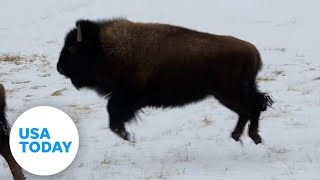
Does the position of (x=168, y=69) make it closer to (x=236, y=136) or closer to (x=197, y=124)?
(x=236, y=136)

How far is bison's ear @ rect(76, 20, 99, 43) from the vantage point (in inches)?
268

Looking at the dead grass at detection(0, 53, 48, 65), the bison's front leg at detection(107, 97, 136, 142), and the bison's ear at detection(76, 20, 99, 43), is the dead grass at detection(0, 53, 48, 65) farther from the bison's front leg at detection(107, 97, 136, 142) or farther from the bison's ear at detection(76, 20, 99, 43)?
the bison's front leg at detection(107, 97, 136, 142)

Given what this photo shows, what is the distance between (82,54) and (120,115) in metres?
0.92

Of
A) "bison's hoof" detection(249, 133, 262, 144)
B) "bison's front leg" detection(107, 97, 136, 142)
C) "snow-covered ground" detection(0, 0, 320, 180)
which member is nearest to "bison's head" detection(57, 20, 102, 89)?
"bison's front leg" detection(107, 97, 136, 142)

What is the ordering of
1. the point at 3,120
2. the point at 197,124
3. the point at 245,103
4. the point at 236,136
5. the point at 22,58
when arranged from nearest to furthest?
the point at 3,120 → the point at 245,103 → the point at 236,136 → the point at 197,124 → the point at 22,58

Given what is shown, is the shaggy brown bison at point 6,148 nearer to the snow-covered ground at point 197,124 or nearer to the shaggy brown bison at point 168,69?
the snow-covered ground at point 197,124

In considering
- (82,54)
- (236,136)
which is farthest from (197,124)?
(82,54)

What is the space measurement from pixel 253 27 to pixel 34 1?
12.5 m

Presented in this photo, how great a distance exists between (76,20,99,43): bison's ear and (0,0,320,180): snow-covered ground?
1166 millimetres

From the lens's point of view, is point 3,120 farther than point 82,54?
No

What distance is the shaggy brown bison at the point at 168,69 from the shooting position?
644cm

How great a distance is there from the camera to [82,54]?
6906mm

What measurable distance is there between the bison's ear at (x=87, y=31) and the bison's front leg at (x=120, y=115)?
0.81 meters

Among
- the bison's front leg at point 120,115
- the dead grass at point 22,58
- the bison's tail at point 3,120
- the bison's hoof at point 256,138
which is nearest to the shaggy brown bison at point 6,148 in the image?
the bison's tail at point 3,120
